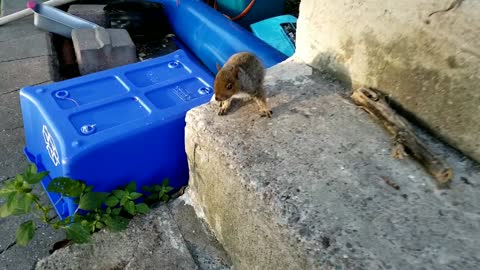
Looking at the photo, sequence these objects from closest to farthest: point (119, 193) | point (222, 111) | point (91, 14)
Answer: point (222, 111) < point (119, 193) < point (91, 14)

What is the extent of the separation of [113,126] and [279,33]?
6.54 feet

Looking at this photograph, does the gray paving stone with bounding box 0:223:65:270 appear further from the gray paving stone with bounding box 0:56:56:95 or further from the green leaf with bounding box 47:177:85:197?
the gray paving stone with bounding box 0:56:56:95

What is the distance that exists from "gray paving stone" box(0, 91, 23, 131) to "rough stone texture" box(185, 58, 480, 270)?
1.54 meters

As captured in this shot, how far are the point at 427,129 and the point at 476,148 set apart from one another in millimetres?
195

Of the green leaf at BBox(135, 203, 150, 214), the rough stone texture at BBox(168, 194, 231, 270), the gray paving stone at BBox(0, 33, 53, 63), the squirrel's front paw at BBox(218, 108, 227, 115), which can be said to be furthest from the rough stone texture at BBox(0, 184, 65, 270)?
the gray paving stone at BBox(0, 33, 53, 63)

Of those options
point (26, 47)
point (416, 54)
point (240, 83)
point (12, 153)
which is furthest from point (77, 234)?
point (26, 47)

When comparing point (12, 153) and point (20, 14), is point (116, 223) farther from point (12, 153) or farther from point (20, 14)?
point (20, 14)

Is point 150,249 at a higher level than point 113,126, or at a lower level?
lower

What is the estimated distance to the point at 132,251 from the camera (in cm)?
169

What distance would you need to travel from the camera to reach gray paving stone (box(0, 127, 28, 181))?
231 cm

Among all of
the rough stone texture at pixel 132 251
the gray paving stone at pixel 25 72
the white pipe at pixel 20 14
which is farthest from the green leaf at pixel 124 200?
the white pipe at pixel 20 14

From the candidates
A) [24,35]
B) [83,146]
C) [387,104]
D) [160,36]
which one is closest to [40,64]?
[24,35]

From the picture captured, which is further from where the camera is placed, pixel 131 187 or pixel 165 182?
pixel 165 182

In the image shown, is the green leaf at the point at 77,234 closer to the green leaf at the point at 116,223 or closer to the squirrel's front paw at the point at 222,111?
the green leaf at the point at 116,223
